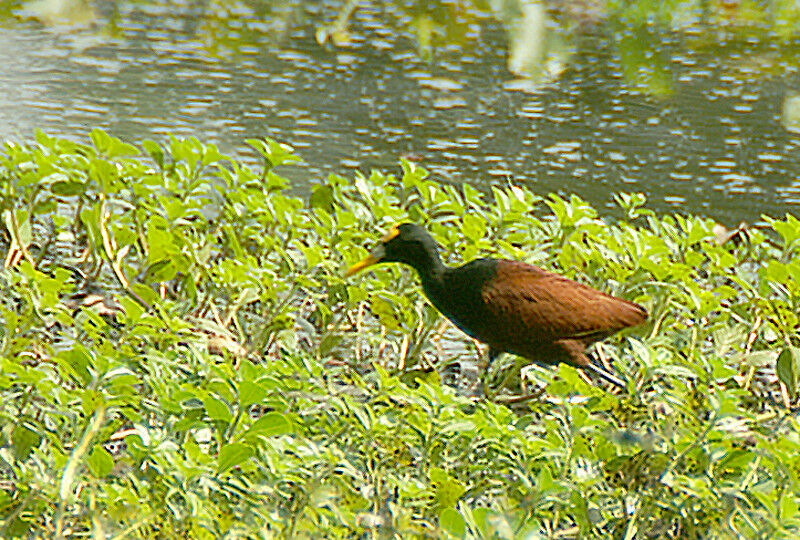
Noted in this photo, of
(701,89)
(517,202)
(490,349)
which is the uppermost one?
(517,202)

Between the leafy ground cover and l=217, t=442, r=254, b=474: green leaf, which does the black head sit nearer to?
the leafy ground cover

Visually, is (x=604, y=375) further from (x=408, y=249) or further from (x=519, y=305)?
(x=408, y=249)

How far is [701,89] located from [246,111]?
310cm

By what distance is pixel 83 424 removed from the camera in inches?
119

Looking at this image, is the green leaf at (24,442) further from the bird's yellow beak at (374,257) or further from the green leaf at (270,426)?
the bird's yellow beak at (374,257)

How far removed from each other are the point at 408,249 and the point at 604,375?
27.6 inches

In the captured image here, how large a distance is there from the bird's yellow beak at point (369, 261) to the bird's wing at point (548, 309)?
34cm

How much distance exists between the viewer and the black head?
4.23 m

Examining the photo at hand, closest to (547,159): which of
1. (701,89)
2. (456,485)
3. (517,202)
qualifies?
(701,89)

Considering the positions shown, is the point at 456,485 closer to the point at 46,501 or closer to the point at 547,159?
the point at 46,501

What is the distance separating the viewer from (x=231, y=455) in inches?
107

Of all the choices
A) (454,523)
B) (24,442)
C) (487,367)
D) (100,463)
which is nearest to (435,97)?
(487,367)

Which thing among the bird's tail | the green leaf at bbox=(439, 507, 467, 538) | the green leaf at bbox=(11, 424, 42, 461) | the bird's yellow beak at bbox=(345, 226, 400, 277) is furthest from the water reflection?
the green leaf at bbox=(439, 507, 467, 538)

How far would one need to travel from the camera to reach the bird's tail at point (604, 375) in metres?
4.09
